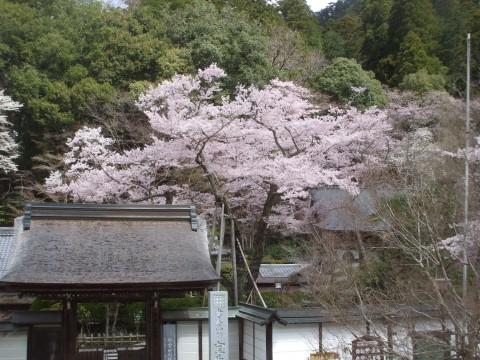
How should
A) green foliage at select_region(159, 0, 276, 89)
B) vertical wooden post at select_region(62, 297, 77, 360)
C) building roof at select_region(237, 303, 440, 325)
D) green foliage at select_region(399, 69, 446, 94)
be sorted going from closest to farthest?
1. vertical wooden post at select_region(62, 297, 77, 360)
2. building roof at select_region(237, 303, 440, 325)
3. green foliage at select_region(159, 0, 276, 89)
4. green foliage at select_region(399, 69, 446, 94)

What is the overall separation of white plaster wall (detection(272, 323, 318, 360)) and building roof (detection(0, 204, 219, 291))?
2074mm

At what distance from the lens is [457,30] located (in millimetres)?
33531

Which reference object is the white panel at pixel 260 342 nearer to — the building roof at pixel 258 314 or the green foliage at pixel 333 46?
the building roof at pixel 258 314

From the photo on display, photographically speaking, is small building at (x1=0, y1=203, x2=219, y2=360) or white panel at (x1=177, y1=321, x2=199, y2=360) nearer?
small building at (x1=0, y1=203, x2=219, y2=360)

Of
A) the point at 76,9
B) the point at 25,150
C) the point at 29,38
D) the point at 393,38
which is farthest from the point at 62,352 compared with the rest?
the point at 393,38

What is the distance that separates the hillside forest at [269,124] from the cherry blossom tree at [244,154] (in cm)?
6

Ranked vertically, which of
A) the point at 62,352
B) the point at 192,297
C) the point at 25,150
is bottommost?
the point at 62,352

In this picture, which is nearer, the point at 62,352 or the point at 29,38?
the point at 62,352

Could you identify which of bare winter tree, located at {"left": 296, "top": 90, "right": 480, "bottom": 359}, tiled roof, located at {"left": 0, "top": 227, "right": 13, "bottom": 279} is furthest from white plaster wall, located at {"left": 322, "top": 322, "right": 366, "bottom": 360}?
tiled roof, located at {"left": 0, "top": 227, "right": 13, "bottom": 279}

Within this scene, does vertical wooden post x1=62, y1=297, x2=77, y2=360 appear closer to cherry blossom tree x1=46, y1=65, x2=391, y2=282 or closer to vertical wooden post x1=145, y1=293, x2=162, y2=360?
vertical wooden post x1=145, y1=293, x2=162, y2=360

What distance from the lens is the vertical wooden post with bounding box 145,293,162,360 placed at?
1120cm

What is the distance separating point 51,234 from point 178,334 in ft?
10.9

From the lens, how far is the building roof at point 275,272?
2130 centimetres

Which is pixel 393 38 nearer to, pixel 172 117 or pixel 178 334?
pixel 172 117
